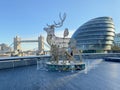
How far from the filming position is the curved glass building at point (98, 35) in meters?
86.4

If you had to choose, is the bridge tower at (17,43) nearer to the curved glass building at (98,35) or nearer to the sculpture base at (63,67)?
the curved glass building at (98,35)

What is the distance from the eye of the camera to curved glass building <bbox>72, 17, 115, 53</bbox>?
86.4 meters

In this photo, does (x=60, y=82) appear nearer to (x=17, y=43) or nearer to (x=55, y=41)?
(x=55, y=41)

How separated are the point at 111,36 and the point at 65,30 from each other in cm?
6306

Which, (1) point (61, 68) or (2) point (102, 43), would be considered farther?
(2) point (102, 43)

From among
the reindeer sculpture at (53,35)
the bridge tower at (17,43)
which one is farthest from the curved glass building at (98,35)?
the reindeer sculpture at (53,35)

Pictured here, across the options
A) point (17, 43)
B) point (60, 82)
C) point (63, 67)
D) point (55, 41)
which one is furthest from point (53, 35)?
point (17, 43)

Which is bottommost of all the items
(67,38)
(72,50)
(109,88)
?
(109,88)

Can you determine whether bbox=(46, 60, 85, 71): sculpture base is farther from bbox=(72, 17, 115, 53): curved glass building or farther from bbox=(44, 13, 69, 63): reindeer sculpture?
bbox=(72, 17, 115, 53): curved glass building

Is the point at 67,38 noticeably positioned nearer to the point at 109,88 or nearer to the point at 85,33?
the point at 109,88

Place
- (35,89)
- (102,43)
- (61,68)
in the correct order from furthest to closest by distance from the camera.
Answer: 1. (102,43)
2. (61,68)
3. (35,89)

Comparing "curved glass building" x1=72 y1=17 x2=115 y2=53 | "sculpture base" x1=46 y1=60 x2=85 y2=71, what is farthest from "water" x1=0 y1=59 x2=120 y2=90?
"curved glass building" x1=72 y1=17 x2=115 y2=53

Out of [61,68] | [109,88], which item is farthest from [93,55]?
[109,88]

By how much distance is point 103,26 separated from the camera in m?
86.9
